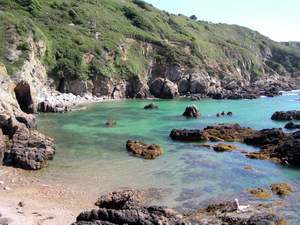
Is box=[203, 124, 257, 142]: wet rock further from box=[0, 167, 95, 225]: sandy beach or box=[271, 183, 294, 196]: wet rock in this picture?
box=[0, 167, 95, 225]: sandy beach

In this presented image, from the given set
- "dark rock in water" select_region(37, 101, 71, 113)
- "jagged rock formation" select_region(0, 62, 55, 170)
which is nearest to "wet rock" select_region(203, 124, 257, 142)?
"jagged rock formation" select_region(0, 62, 55, 170)

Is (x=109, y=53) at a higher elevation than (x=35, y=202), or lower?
higher

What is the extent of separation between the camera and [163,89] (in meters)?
118

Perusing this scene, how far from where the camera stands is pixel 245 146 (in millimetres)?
54531

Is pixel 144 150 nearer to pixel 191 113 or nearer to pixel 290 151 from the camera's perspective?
pixel 290 151

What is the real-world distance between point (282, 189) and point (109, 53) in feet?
290

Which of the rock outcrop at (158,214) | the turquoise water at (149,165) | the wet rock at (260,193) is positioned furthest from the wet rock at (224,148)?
the rock outcrop at (158,214)

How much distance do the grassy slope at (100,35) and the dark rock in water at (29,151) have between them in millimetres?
36618

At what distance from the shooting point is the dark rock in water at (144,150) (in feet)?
154

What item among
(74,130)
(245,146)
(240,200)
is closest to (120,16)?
(74,130)

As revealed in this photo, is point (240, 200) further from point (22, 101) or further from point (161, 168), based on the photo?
point (22, 101)

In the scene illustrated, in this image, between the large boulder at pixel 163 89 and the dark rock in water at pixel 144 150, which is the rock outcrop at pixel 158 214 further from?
the large boulder at pixel 163 89

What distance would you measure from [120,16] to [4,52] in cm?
6986

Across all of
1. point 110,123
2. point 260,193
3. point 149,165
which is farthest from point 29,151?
point 110,123
